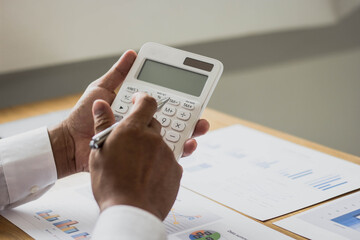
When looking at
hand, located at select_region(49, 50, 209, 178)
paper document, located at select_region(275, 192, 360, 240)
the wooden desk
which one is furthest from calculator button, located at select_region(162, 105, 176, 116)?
the wooden desk

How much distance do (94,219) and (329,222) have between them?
0.34 meters

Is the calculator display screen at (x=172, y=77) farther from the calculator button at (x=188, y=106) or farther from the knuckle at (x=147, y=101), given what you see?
the knuckle at (x=147, y=101)

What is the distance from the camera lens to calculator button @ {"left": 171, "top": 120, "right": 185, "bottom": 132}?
0.88 m

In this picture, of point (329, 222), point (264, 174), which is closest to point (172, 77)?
point (264, 174)

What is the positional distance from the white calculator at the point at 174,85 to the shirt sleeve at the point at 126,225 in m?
0.20

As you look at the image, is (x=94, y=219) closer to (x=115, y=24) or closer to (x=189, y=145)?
(x=189, y=145)

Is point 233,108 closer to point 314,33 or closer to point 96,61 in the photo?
point 314,33

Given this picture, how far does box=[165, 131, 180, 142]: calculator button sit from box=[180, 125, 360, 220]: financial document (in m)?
0.13

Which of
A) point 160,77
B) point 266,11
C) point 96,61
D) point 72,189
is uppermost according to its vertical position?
point 266,11

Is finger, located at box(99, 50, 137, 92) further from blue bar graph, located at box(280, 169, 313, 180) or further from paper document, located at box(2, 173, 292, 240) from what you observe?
blue bar graph, located at box(280, 169, 313, 180)

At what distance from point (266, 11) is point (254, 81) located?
0.82 feet

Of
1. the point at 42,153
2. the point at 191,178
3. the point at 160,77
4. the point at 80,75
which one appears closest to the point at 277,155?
Answer: the point at 191,178

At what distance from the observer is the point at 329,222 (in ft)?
2.73

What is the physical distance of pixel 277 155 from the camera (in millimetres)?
1092
